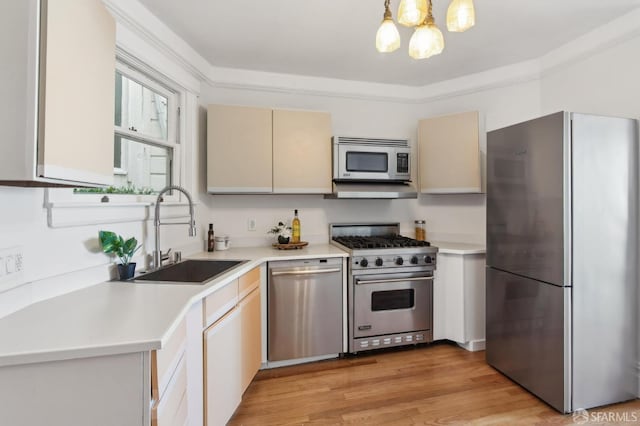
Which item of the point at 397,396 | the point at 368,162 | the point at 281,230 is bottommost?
the point at 397,396

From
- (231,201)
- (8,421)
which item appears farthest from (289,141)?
(8,421)

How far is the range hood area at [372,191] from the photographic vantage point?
9.13ft

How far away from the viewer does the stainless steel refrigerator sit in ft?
6.03

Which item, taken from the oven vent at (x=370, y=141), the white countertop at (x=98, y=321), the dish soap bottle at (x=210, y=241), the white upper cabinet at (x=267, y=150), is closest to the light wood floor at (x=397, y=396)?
the white countertop at (x=98, y=321)

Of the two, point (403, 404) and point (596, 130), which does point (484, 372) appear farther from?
point (596, 130)

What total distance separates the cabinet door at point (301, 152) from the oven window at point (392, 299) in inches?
39.9

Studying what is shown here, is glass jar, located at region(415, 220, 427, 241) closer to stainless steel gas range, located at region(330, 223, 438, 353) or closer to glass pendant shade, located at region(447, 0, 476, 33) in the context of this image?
stainless steel gas range, located at region(330, 223, 438, 353)

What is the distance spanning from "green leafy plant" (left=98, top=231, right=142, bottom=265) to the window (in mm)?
390

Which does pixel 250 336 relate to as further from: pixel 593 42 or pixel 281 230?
pixel 593 42

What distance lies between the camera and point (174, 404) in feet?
3.73

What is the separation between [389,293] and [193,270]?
157 cm

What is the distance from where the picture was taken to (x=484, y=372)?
7.77 ft

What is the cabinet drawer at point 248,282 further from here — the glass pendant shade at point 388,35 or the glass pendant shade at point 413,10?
the glass pendant shade at point 413,10

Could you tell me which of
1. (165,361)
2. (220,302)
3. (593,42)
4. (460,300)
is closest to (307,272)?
(220,302)
